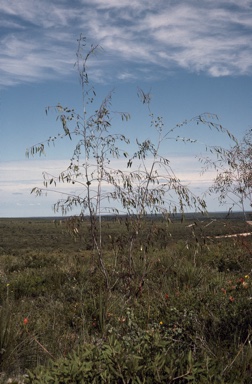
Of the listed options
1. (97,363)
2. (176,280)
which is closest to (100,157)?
(176,280)

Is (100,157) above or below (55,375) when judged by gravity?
above

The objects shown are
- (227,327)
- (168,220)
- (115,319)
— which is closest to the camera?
(227,327)

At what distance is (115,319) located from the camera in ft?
21.0

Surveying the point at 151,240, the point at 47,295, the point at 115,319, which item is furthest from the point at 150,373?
the point at 47,295

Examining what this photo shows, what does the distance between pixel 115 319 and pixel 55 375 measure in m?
3.19

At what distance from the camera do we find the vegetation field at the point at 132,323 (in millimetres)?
3354

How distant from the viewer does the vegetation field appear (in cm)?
335

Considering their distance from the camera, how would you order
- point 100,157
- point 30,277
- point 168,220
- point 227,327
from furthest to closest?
point 30,277, point 100,157, point 168,220, point 227,327

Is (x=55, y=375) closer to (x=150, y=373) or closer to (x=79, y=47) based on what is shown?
(x=150, y=373)

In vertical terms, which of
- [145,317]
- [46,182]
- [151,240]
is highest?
[46,182]

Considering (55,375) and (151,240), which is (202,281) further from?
(55,375)

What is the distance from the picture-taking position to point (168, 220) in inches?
295

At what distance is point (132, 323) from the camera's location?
15.8 ft

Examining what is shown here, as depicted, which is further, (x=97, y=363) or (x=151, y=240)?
(x=151, y=240)
